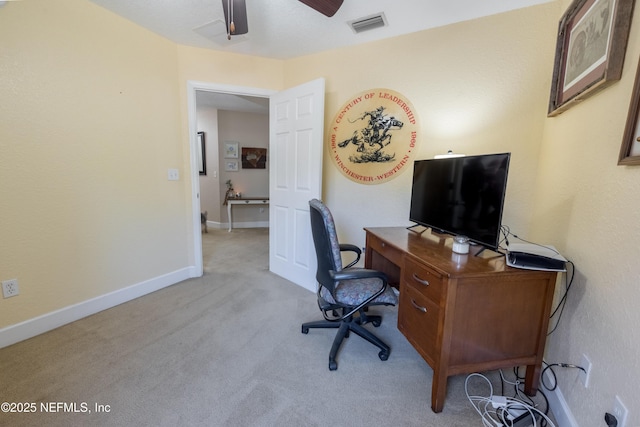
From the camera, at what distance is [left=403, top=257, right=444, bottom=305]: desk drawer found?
1274mm

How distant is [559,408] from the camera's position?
129 centimetres

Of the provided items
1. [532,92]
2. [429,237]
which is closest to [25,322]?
[429,237]

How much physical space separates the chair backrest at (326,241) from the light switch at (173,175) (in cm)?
182

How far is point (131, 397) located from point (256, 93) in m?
2.79

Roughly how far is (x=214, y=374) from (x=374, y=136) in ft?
7.21

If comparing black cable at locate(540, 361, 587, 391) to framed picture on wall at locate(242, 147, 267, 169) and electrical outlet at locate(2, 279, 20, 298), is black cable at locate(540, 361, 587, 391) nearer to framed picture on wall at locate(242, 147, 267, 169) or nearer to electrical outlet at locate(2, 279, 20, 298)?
electrical outlet at locate(2, 279, 20, 298)

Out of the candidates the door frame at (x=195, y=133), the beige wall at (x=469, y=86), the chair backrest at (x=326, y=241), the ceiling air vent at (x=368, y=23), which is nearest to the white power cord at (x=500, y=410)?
the chair backrest at (x=326, y=241)

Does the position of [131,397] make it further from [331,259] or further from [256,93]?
[256,93]

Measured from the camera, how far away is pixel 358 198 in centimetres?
262

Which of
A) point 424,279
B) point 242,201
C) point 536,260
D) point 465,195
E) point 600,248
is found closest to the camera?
point 600,248

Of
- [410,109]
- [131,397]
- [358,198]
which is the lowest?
[131,397]

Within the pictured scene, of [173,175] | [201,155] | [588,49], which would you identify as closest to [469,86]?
[588,49]

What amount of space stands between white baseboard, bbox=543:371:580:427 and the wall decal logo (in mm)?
1709

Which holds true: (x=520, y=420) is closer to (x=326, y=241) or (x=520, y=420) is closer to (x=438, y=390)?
(x=438, y=390)
